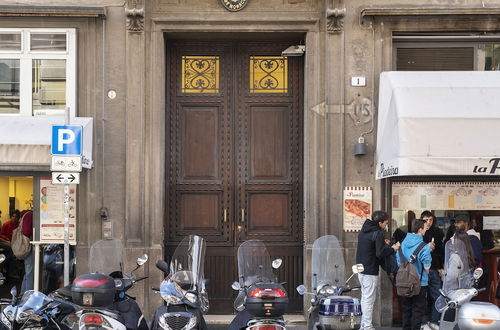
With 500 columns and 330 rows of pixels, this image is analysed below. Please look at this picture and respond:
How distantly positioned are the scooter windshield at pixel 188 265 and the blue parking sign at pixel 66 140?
7.95 ft

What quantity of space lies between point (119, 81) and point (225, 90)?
6.12ft

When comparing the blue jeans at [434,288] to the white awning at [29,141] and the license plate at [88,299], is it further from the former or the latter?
the white awning at [29,141]

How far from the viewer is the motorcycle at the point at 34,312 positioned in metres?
8.16

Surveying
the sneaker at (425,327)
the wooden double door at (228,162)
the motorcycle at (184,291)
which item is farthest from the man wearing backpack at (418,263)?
the motorcycle at (184,291)

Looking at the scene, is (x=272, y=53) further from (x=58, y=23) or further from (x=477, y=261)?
(x=477, y=261)

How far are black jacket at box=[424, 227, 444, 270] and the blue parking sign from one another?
567 cm

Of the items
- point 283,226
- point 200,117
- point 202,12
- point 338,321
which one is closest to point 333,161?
point 283,226

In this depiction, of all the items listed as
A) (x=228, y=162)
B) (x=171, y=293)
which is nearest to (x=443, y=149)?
(x=228, y=162)

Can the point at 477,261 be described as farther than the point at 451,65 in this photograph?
No

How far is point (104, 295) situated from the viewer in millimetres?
8203

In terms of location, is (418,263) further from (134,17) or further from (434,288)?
(134,17)

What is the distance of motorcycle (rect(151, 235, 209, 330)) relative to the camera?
831cm

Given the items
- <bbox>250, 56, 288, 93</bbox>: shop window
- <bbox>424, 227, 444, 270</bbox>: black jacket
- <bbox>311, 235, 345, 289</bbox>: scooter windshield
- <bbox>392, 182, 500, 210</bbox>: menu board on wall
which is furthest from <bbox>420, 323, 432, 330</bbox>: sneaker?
<bbox>250, 56, 288, 93</bbox>: shop window

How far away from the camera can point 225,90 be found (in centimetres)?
1312
